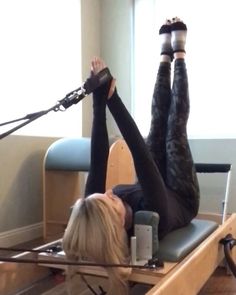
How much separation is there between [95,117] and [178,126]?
1.74 ft

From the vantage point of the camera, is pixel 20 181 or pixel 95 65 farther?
pixel 20 181

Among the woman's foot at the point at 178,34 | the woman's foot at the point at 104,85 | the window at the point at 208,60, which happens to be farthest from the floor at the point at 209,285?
the window at the point at 208,60

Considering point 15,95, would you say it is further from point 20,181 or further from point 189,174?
point 189,174

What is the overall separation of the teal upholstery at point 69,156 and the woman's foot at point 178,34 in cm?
102

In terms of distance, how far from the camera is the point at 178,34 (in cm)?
206

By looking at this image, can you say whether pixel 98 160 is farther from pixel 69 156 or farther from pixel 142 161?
pixel 69 156

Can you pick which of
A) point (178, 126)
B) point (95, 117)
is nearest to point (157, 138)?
point (178, 126)

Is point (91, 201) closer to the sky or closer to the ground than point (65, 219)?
closer to the sky

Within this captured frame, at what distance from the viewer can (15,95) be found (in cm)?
292

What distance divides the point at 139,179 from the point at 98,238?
0.33m

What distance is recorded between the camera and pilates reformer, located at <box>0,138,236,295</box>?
53.5 inches

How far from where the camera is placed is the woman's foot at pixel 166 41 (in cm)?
216

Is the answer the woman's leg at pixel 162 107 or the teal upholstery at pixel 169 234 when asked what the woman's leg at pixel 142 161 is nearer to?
the teal upholstery at pixel 169 234

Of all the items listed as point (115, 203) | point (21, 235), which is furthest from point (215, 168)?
point (21, 235)
